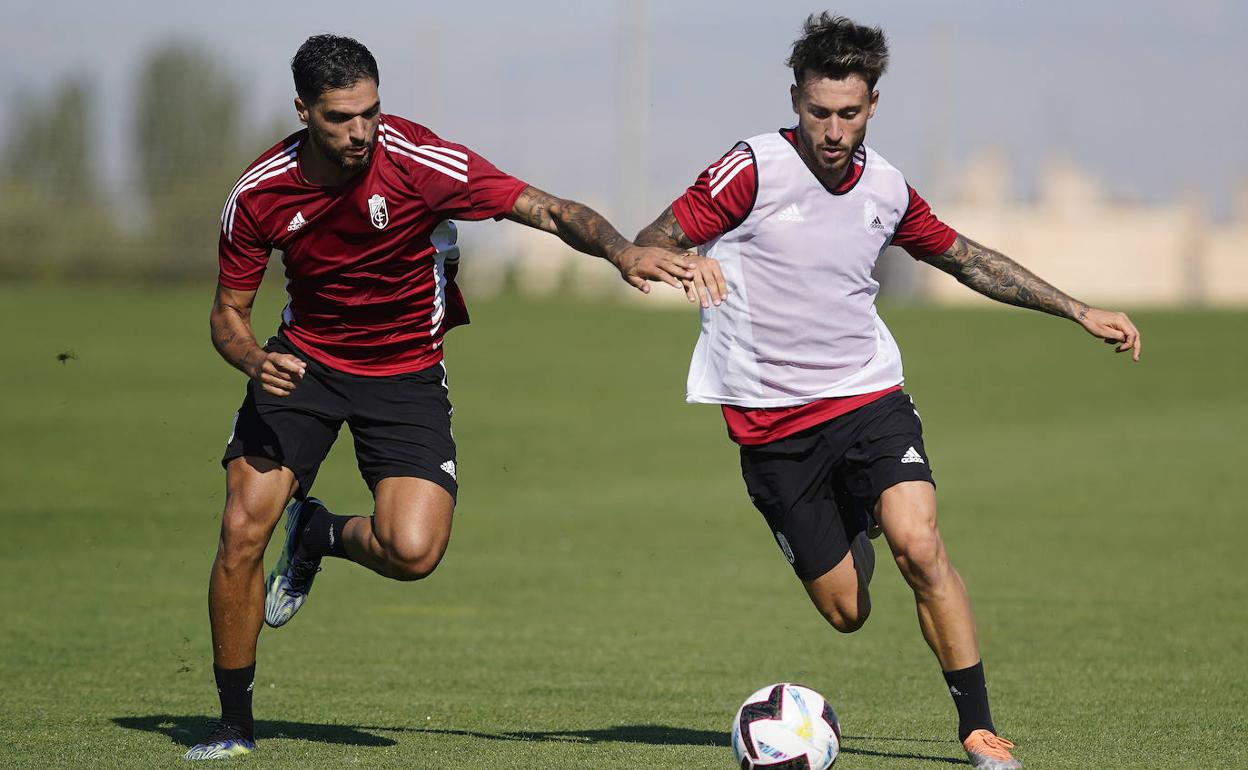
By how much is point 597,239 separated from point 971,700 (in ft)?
7.54

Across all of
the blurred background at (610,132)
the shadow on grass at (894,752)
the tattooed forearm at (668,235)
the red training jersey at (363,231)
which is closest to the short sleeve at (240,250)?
the red training jersey at (363,231)

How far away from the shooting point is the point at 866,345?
23.3 feet

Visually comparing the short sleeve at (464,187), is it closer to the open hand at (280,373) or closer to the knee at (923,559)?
the open hand at (280,373)

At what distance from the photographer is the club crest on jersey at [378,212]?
23.0ft

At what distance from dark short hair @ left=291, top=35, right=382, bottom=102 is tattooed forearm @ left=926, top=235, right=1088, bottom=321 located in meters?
2.51

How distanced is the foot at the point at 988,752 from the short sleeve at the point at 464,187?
276 cm

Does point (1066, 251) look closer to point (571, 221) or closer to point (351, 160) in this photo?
point (571, 221)

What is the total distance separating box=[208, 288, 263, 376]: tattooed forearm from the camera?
6.72 m

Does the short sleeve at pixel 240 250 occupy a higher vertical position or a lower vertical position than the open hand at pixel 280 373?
higher

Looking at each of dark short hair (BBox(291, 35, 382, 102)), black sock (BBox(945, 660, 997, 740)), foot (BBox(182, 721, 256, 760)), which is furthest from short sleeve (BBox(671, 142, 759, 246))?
foot (BBox(182, 721, 256, 760))

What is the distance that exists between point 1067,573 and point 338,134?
850 centimetres

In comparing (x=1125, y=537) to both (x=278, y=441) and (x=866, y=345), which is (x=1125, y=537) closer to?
(x=866, y=345)

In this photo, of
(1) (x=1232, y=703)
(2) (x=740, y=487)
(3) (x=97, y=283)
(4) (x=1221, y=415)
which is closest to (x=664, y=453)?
(2) (x=740, y=487)

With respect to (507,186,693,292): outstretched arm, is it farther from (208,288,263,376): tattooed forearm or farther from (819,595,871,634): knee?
(819,595,871,634): knee
